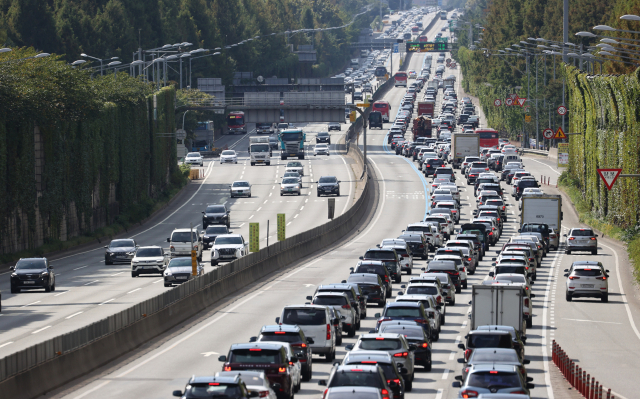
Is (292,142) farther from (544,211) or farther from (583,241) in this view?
(583,241)

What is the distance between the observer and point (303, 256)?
5750 centimetres

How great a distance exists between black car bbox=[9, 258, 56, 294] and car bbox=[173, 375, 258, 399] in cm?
2780

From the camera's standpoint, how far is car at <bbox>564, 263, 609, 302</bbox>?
A: 4166 cm

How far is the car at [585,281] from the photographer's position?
4166cm

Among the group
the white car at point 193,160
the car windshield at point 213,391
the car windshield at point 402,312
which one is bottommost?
the car windshield at point 402,312

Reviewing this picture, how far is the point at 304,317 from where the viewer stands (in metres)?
27.2

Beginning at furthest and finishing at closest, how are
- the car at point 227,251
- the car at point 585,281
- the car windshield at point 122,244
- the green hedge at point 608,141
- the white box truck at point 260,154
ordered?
the white box truck at point 260,154 → the green hedge at point 608,141 → the car windshield at point 122,244 → the car at point 227,251 → the car at point 585,281

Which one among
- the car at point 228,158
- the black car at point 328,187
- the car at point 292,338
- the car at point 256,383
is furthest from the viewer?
the car at point 228,158

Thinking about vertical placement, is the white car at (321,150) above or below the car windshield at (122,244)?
above

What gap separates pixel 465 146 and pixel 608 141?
32789mm

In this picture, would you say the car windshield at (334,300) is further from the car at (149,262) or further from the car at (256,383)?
the car at (149,262)

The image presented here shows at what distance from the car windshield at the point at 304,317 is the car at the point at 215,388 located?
9057mm

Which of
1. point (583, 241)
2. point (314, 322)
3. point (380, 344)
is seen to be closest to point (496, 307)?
point (314, 322)

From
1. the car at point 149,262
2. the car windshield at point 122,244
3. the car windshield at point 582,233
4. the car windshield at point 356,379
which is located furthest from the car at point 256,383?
the car windshield at point 582,233
